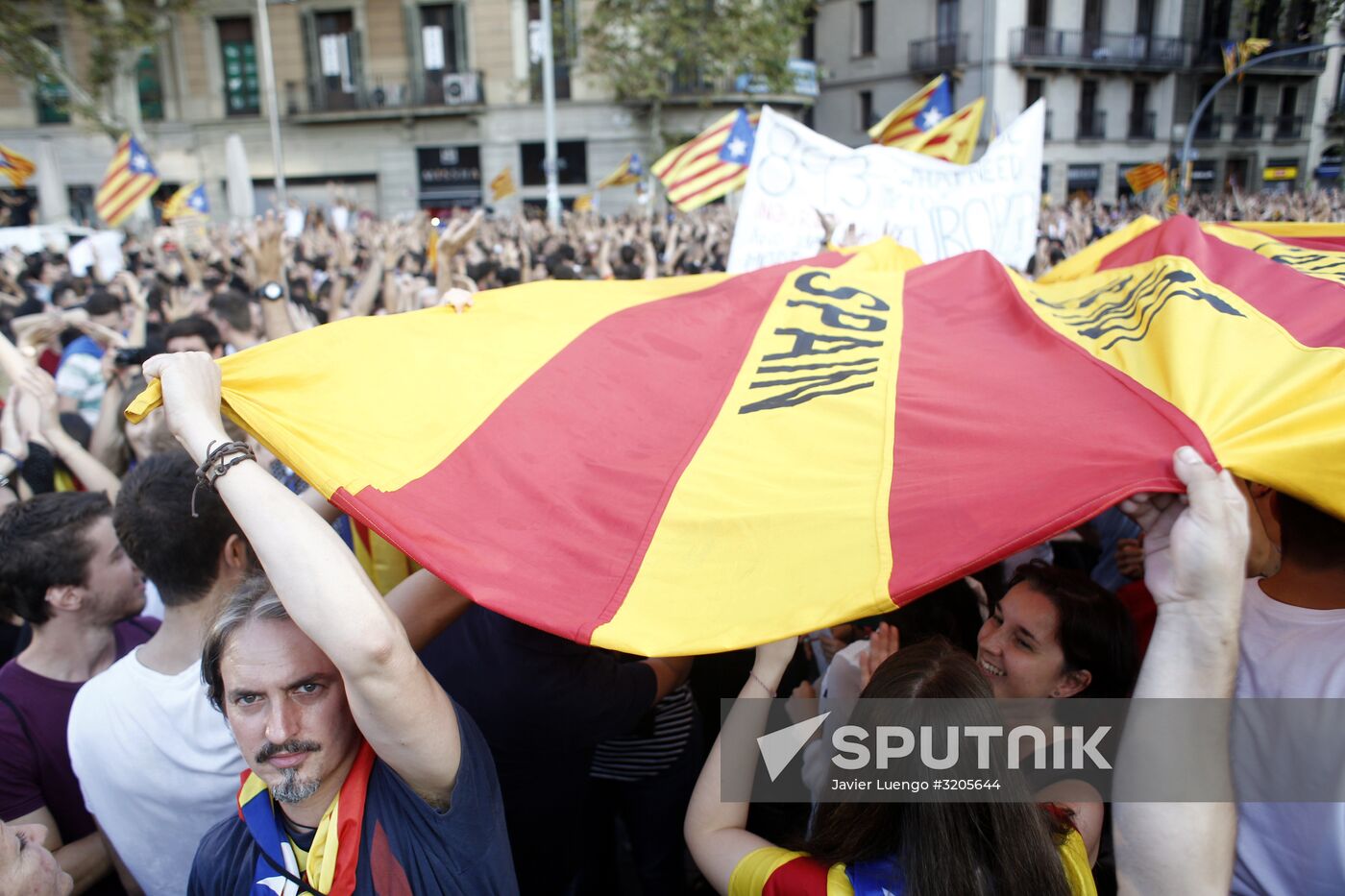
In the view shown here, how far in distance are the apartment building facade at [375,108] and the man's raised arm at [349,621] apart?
28368 millimetres

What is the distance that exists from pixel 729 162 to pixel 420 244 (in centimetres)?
598

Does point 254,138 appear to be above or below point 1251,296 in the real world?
above

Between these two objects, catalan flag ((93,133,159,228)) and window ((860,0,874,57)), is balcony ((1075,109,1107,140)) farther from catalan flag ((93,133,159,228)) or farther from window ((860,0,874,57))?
catalan flag ((93,133,159,228))

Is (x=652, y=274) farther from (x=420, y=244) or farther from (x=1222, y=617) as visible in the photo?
(x=1222, y=617)

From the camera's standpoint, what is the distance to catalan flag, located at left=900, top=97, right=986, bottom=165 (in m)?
7.91

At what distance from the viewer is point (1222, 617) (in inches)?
56.7

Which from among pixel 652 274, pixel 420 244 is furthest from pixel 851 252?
pixel 420 244

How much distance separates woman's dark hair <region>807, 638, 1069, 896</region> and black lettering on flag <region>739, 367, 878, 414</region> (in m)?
0.69

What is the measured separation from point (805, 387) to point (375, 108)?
104 ft

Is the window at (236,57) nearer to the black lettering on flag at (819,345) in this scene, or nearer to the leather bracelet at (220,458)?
the black lettering on flag at (819,345)

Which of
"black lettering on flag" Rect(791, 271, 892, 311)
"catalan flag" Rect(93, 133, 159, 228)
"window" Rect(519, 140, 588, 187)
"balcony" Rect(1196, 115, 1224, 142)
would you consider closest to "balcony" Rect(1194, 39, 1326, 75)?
"balcony" Rect(1196, 115, 1224, 142)

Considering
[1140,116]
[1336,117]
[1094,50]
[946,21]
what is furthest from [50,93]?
[1336,117]

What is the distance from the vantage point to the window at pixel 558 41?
27.5 m

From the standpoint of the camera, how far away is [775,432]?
2.08 meters
